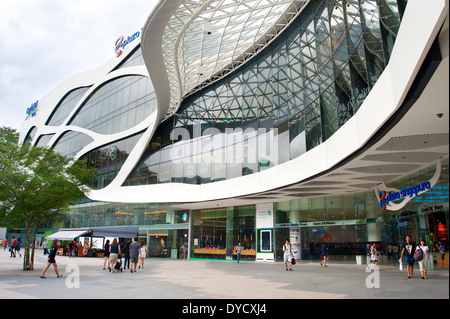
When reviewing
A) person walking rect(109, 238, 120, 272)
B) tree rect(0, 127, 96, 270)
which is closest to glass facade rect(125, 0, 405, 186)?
person walking rect(109, 238, 120, 272)

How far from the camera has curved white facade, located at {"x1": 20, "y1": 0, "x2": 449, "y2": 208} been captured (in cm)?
670

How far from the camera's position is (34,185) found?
17375 millimetres

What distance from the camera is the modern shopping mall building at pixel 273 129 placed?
32.0 feet

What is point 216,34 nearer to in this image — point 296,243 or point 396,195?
point 396,195

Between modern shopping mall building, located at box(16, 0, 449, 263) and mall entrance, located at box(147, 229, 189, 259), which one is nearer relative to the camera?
modern shopping mall building, located at box(16, 0, 449, 263)

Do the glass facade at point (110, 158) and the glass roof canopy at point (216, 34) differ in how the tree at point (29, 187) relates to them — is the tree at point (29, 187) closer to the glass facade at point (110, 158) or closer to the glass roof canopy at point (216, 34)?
the glass roof canopy at point (216, 34)

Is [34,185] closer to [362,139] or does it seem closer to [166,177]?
[362,139]

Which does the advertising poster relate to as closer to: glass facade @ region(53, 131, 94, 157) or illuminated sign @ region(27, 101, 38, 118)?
glass facade @ region(53, 131, 94, 157)

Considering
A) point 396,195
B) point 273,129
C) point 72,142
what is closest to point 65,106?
point 72,142

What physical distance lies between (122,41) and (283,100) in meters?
27.2

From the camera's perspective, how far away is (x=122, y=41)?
1710 inches

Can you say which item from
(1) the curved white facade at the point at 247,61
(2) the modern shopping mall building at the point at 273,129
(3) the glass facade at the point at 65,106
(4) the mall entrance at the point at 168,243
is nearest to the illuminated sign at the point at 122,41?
(2) the modern shopping mall building at the point at 273,129

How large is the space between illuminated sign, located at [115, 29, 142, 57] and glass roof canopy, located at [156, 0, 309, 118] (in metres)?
14.7

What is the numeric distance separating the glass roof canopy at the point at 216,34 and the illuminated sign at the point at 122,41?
48.3ft
